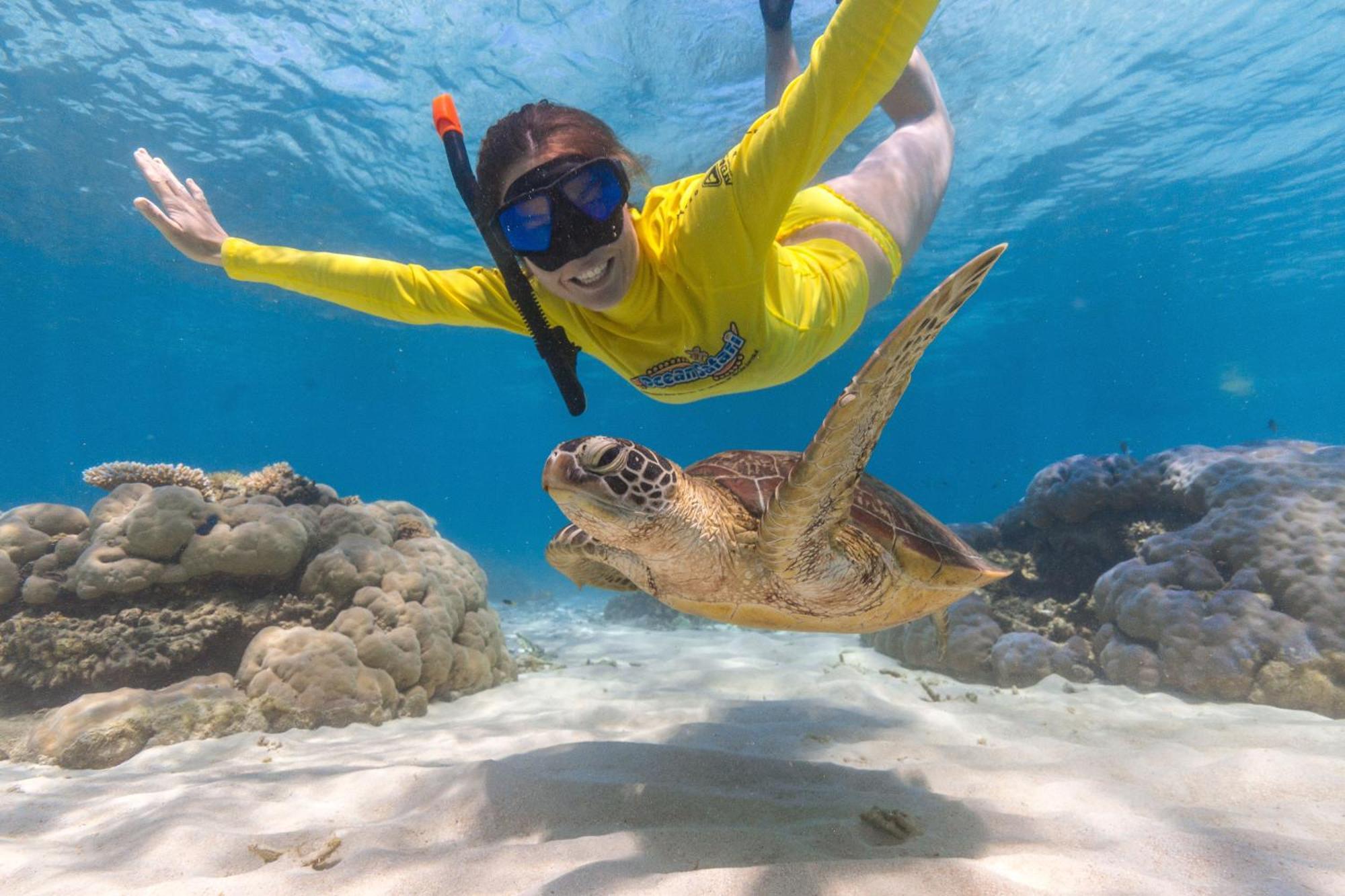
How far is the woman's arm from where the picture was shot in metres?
3.71

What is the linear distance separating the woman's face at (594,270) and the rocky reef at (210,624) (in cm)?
349

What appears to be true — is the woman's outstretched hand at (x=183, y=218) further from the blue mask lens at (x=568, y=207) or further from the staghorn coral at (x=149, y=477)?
the staghorn coral at (x=149, y=477)

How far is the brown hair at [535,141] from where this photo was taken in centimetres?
293

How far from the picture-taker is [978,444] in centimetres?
8369

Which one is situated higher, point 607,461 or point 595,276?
point 595,276

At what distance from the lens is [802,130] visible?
7.44ft

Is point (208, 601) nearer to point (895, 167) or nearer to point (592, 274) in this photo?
point (592, 274)

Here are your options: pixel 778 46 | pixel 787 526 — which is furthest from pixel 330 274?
pixel 778 46

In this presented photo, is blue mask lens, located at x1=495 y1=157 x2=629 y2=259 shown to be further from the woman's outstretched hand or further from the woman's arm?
the woman's outstretched hand

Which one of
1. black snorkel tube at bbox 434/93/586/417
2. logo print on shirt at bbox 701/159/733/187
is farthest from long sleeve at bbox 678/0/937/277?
black snorkel tube at bbox 434/93/586/417

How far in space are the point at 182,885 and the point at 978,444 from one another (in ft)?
305

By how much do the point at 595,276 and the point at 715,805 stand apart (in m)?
2.53

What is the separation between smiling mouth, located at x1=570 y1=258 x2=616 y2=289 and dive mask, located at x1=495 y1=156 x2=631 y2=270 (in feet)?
0.34

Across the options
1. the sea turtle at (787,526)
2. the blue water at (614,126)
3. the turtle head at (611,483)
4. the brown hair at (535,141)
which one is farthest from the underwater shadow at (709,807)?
the blue water at (614,126)
